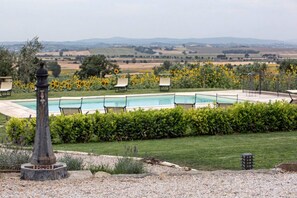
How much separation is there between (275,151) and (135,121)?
123 inches

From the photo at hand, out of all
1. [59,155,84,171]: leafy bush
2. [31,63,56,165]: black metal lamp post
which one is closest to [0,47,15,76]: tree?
[59,155,84,171]: leafy bush

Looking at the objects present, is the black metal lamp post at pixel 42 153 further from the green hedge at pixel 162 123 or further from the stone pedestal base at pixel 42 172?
the green hedge at pixel 162 123

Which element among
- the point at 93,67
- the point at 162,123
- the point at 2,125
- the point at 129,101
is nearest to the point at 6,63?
the point at 93,67

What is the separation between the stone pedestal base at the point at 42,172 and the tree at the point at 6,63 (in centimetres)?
1825

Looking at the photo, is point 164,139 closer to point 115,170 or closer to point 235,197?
point 115,170

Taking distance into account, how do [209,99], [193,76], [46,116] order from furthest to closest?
[193,76]
[209,99]
[46,116]

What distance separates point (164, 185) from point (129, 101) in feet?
41.3

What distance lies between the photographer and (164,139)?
35.4ft

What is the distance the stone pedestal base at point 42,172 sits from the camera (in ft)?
20.7

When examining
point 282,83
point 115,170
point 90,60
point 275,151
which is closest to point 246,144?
point 275,151

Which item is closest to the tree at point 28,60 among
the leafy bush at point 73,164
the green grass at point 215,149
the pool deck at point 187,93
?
the pool deck at point 187,93

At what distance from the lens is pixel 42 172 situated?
6.34m

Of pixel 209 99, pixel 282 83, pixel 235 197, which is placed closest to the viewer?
pixel 235 197

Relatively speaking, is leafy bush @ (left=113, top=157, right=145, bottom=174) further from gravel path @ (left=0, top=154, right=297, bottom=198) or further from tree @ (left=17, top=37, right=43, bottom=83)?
tree @ (left=17, top=37, right=43, bottom=83)
